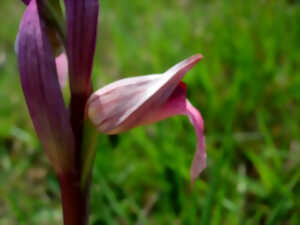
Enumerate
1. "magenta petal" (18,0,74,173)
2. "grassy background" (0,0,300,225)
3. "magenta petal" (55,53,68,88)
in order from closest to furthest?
1. "magenta petal" (18,0,74,173)
2. "magenta petal" (55,53,68,88)
3. "grassy background" (0,0,300,225)

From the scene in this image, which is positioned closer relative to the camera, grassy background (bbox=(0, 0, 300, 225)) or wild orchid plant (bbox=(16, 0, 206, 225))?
wild orchid plant (bbox=(16, 0, 206, 225))

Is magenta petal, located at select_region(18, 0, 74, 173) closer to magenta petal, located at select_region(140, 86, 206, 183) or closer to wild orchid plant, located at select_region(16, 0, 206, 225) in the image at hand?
wild orchid plant, located at select_region(16, 0, 206, 225)

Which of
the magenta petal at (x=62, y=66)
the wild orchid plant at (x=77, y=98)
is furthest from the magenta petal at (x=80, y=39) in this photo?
the magenta petal at (x=62, y=66)

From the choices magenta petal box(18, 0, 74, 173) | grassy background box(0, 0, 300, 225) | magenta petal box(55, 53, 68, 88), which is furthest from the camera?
grassy background box(0, 0, 300, 225)

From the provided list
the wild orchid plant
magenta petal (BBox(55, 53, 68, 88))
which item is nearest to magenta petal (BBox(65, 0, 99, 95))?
the wild orchid plant

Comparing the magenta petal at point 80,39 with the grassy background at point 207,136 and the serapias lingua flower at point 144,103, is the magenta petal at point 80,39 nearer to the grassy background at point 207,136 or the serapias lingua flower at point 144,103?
the serapias lingua flower at point 144,103

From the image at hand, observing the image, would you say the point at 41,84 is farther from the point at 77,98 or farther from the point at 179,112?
the point at 179,112

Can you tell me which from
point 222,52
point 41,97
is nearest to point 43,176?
point 41,97
